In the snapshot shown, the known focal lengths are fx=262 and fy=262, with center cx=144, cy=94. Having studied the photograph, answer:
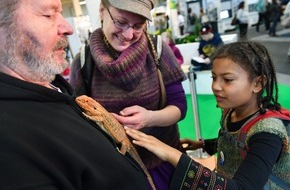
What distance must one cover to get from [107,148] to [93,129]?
0.23ft

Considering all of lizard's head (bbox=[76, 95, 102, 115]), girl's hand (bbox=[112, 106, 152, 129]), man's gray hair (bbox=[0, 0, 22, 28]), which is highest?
man's gray hair (bbox=[0, 0, 22, 28])

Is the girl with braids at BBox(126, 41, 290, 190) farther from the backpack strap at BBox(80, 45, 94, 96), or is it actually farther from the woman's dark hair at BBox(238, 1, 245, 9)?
the woman's dark hair at BBox(238, 1, 245, 9)

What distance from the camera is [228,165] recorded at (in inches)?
48.9

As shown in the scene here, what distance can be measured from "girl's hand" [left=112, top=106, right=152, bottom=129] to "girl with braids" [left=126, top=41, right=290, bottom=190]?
77 millimetres

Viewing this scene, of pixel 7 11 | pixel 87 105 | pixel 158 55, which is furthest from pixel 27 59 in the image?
pixel 158 55

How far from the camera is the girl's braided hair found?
118 centimetres

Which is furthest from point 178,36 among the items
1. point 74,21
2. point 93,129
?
point 93,129

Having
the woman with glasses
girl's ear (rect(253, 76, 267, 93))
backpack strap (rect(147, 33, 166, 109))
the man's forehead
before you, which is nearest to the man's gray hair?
the man's forehead

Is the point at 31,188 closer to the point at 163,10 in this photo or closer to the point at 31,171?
the point at 31,171

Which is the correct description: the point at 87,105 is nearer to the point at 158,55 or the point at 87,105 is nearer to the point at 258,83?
the point at 158,55

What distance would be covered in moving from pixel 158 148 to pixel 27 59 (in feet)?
1.69

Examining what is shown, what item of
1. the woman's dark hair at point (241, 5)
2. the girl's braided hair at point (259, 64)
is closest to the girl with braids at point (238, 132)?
the girl's braided hair at point (259, 64)

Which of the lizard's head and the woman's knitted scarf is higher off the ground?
the woman's knitted scarf

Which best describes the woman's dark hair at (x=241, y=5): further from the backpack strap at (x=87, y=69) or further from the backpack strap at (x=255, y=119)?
the backpack strap at (x=87, y=69)
